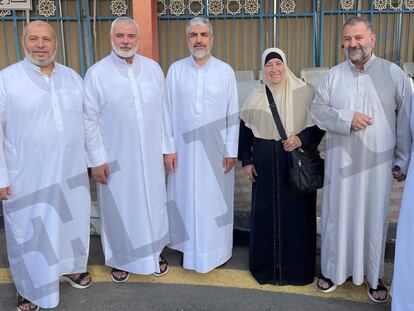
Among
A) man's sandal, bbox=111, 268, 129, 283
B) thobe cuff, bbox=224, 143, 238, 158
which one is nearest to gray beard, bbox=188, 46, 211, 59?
thobe cuff, bbox=224, 143, 238, 158

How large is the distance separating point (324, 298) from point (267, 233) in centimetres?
54

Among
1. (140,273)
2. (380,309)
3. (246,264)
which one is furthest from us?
(246,264)

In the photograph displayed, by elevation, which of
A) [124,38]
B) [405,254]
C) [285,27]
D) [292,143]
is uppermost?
[285,27]

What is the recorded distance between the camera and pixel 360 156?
2867mm

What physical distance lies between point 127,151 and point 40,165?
565mm

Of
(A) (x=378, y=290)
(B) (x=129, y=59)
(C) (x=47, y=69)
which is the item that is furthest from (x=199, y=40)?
(A) (x=378, y=290)

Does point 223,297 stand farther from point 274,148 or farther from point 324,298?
point 274,148

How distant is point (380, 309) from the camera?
9.68 ft

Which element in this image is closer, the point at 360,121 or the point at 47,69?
the point at 360,121

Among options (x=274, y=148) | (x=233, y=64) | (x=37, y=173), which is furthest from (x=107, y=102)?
(x=233, y=64)

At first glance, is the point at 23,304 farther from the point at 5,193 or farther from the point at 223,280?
the point at 223,280

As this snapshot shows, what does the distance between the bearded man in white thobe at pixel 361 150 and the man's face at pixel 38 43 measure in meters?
1.63

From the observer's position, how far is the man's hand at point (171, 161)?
337cm

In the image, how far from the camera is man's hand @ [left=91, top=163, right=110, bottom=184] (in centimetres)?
321
